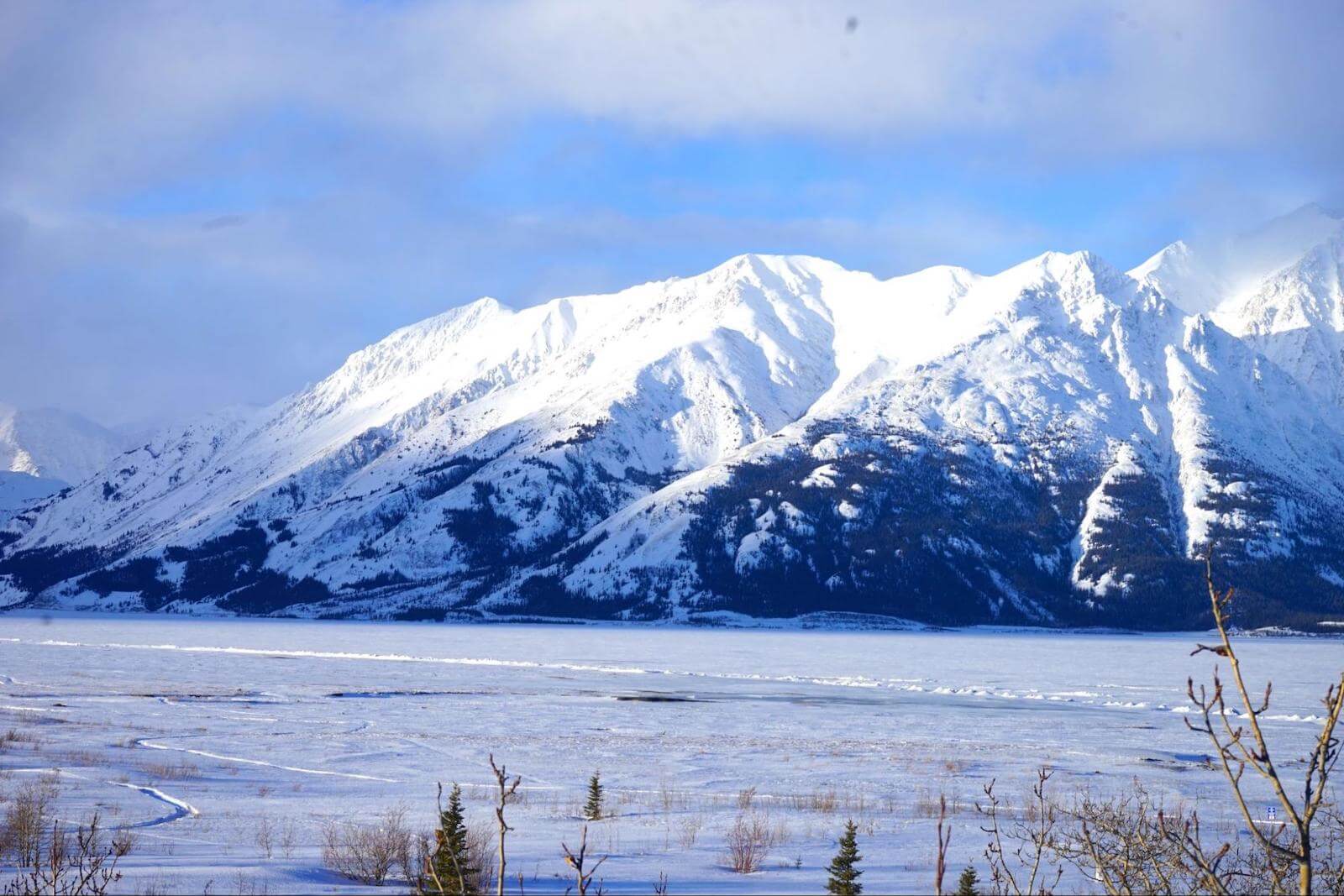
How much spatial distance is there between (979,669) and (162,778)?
94708 millimetres

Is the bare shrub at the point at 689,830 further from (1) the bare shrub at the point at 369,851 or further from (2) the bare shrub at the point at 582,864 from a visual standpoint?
(1) the bare shrub at the point at 369,851

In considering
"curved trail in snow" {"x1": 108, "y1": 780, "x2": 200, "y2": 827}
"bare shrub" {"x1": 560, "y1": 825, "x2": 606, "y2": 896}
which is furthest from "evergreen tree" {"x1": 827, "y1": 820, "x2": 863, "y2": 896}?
"curved trail in snow" {"x1": 108, "y1": 780, "x2": 200, "y2": 827}

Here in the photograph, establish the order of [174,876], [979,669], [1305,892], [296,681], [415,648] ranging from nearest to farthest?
[1305,892], [174,876], [296,681], [979,669], [415,648]

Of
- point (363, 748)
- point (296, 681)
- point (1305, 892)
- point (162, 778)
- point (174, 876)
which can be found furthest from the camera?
point (296, 681)

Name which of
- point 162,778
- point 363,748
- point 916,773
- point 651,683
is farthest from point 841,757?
point 651,683

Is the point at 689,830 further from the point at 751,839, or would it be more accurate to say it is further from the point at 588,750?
the point at 588,750

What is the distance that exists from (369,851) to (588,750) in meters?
25.9

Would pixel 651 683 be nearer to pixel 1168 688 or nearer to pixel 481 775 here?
pixel 1168 688

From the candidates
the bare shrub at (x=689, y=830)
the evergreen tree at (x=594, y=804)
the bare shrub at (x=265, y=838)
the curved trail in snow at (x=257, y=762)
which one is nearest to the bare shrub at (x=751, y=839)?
the bare shrub at (x=689, y=830)

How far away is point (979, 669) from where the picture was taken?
121 meters

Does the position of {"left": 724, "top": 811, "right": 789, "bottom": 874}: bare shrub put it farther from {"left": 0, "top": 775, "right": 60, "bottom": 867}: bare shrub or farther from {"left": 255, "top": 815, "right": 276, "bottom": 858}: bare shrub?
{"left": 0, "top": 775, "right": 60, "bottom": 867}: bare shrub

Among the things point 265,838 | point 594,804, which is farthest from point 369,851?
point 594,804

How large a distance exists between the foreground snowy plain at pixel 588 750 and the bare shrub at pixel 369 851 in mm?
520

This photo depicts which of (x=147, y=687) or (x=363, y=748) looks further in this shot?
(x=147, y=687)
